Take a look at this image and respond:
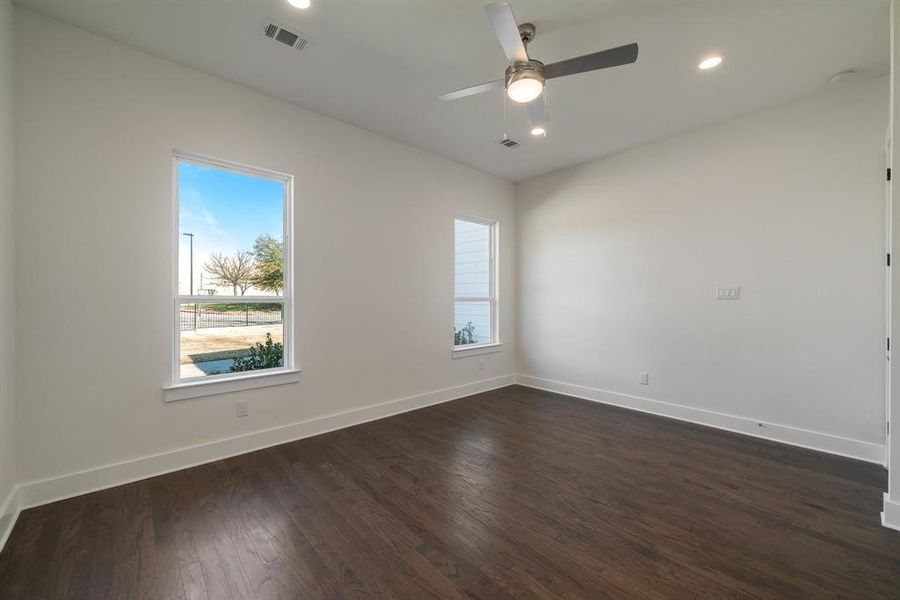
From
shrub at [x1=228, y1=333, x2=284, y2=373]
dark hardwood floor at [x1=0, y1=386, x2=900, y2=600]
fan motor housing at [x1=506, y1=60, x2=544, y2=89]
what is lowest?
dark hardwood floor at [x1=0, y1=386, x2=900, y2=600]

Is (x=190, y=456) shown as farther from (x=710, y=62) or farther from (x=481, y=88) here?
(x=710, y=62)

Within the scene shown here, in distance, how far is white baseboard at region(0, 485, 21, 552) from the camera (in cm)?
188

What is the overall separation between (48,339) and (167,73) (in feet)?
6.51

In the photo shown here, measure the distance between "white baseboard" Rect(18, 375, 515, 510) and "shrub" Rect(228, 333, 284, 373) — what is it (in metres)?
0.55

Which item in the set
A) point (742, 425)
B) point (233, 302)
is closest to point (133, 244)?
point (233, 302)

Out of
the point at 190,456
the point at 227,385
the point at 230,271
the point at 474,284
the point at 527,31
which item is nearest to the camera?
the point at 527,31

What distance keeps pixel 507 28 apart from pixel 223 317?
2.86 metres

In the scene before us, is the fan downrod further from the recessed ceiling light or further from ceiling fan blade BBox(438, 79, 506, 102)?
the recessed ceiling light

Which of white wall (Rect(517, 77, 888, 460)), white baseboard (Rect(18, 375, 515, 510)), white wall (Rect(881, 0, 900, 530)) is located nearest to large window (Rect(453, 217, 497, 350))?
white wall (Rect(517, 77, 888, 460))

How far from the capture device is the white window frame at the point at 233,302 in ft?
8.87

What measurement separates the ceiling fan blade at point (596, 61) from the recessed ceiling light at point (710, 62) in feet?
3.54

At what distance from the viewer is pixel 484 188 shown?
4.99 meters

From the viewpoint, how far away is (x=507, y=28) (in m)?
1.83

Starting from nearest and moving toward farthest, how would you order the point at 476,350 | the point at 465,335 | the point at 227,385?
the point at 227,385
the point at 476,350
the point at 465,335
